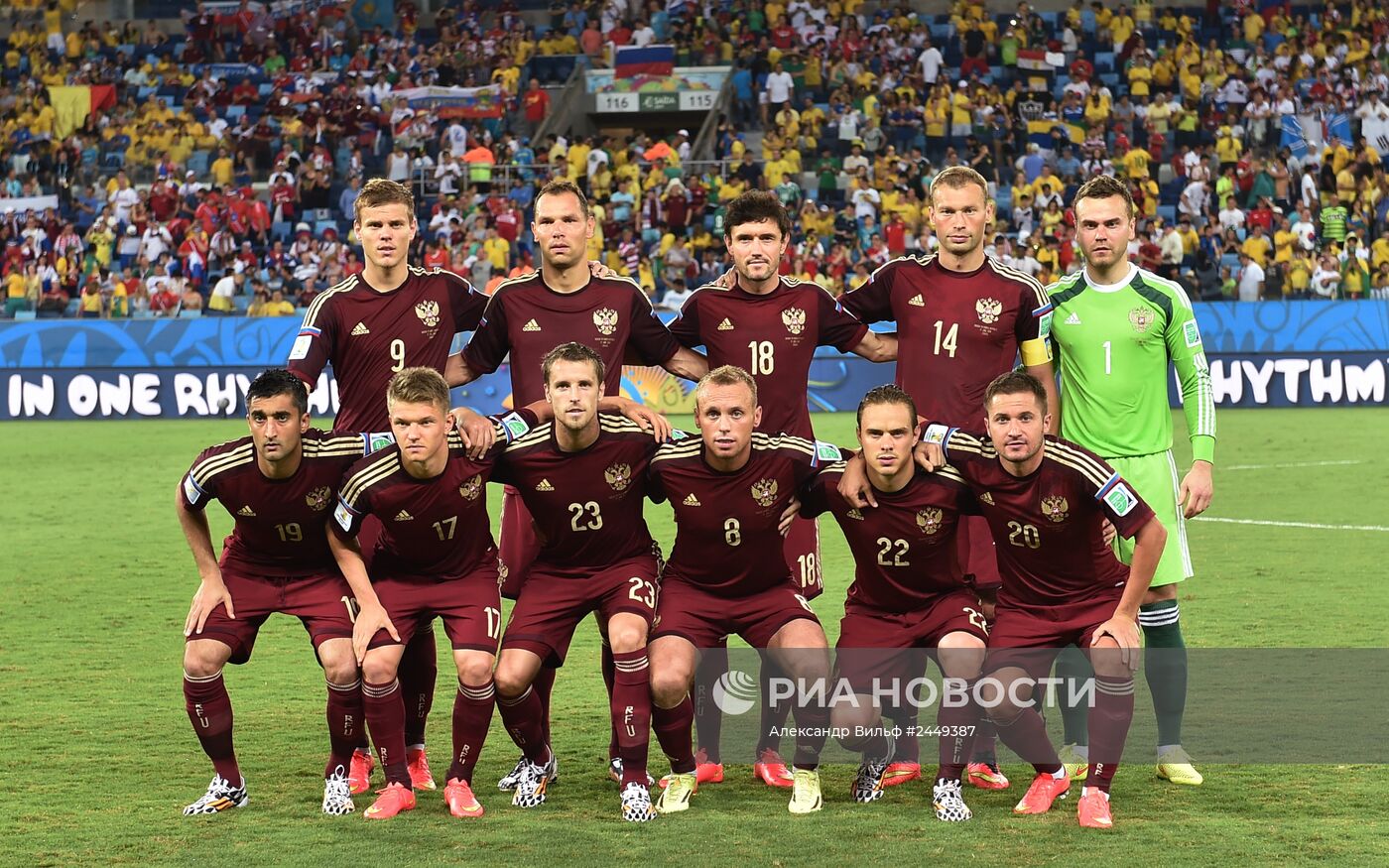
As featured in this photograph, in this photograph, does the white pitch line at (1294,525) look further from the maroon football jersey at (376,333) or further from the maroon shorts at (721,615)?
the maroon football jersey at (376,333)

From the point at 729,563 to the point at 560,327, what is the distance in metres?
1.27

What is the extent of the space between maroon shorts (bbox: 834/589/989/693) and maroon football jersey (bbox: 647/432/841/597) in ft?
1.32

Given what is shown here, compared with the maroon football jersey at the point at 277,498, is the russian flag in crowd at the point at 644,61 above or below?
above

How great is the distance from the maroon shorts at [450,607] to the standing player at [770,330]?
0.96 meters

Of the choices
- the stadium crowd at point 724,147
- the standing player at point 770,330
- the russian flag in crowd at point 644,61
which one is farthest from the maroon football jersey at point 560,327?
the russian flag in crowd at point 644,61

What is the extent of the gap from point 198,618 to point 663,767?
1781mm

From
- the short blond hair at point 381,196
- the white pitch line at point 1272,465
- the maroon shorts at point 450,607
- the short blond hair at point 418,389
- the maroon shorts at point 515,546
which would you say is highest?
the short blond hair at point 381,196

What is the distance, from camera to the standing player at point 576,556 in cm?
577

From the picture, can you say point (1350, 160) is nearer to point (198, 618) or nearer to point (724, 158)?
point (724, 158)

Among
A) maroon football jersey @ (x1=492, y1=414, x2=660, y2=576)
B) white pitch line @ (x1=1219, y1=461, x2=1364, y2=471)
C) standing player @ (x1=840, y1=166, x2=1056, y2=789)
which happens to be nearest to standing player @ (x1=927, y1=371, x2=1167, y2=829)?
standing player @ (x1=840, y1=166, x2=1056, y2=789)

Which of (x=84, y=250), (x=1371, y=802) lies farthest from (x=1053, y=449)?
(x=84, y=250)

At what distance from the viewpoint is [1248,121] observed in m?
27.0

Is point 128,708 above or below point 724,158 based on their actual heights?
below

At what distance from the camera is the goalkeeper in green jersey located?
6.12 meters
